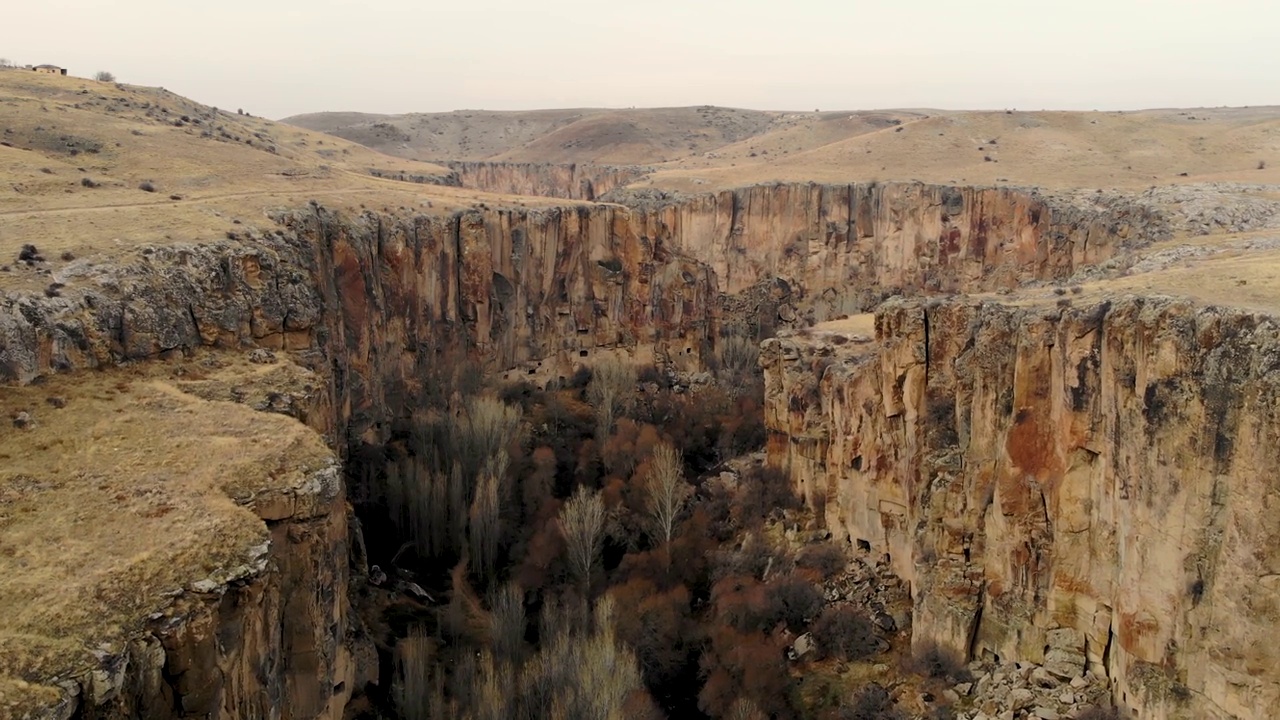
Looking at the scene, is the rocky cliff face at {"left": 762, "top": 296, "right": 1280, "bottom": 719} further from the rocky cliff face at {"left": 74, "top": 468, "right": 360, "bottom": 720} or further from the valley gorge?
the rocky cliff face at {"left": 74, "top": 468, "right": 360, "bottom": 720}

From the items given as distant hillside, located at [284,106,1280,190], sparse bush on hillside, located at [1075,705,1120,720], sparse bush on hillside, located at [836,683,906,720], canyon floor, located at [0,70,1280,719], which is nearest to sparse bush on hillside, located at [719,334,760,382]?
canyon floor, located at [0,70,1280,719]

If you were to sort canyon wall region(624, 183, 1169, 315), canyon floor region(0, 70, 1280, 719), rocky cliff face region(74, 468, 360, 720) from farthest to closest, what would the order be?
1. canyon wall region(624, 183, 1169, 315)
2. canyon floor region(0, 70, 1280, 719)
3. rocky cliff face region(74, 468, 360, 720)

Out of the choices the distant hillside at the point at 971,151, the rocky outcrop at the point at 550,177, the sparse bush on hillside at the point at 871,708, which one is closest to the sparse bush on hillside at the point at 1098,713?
the sparse bush on hillside at the point at 871,708

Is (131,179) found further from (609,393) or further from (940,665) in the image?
(940,665)

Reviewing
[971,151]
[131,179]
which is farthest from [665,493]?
[971,151]

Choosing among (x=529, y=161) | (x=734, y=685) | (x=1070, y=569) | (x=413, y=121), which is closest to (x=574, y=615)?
(x=734, y=685)

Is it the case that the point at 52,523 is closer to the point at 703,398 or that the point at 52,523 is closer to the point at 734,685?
the point at 734,685
